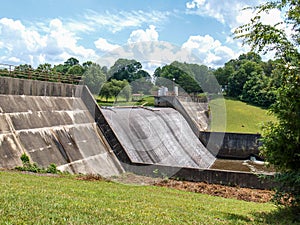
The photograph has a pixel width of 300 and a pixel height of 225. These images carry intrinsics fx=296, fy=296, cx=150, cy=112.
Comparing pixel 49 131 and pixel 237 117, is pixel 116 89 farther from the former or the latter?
pixel 237 117

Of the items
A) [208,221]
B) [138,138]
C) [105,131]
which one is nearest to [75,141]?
[105,131]

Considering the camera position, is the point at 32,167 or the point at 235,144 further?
the point at 235,144

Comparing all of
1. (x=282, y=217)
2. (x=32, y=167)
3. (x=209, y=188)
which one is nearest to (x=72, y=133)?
(x=32, y=167)

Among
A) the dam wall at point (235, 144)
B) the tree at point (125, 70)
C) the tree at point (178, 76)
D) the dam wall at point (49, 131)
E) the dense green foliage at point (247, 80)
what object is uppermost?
the dense green foliage at point (247, 80)

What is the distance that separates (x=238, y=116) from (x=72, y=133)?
114 feet

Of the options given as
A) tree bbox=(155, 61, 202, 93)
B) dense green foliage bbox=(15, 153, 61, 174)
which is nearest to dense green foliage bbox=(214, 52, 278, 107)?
tree bbox=(155, 61, 202, 93)

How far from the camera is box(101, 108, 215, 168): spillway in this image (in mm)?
16516

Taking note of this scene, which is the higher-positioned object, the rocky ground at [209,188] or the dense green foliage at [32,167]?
the dense green foliage at [32,167]

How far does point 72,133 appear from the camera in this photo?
1400 centimetres

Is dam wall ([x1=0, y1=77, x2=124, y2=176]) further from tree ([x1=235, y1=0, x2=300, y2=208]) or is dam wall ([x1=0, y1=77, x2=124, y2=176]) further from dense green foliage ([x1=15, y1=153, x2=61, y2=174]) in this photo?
tree ([x1=235, y1=0, x2=300, y2=208])

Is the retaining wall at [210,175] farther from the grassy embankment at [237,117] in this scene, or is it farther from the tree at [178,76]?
the grassy embankment at [237,117]

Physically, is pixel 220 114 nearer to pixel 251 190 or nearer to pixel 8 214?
pixel 251 190

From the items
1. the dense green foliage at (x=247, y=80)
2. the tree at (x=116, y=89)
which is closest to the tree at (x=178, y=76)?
the tree at (x=116, y=89)

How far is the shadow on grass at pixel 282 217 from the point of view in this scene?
6.25m
